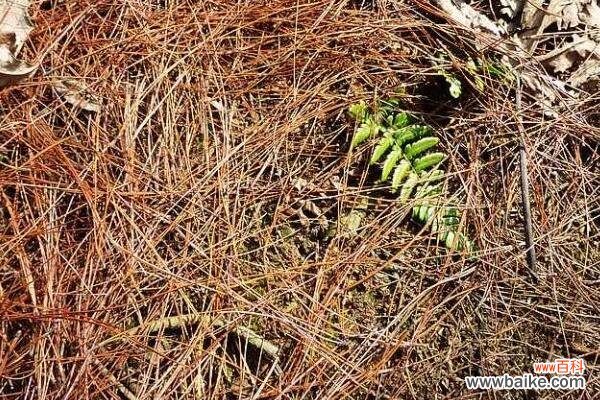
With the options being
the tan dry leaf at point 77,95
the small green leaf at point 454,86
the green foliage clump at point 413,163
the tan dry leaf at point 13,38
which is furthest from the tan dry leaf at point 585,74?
the tan dry leaf at point 13,38

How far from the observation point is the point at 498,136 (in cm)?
284

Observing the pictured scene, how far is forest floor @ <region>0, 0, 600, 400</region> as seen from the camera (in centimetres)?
246

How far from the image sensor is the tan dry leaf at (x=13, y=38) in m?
2.60

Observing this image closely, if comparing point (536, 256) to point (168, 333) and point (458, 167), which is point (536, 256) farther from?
point (168, 333)

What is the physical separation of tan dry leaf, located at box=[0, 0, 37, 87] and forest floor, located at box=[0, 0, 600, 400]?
60mm

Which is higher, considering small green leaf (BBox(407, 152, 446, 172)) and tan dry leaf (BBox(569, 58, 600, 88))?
tan dry leaf (BBox(569, 58, 600, 88))

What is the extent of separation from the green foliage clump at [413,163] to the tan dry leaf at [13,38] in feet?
4.10

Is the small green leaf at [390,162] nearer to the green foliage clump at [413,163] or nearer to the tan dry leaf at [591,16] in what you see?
the green foliage clump at [413,163]

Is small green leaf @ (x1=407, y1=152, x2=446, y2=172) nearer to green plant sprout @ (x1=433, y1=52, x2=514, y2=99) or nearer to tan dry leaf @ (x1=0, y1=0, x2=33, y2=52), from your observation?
green plant sprout @ (x1=433, y1=52, x2=514, y2=99)

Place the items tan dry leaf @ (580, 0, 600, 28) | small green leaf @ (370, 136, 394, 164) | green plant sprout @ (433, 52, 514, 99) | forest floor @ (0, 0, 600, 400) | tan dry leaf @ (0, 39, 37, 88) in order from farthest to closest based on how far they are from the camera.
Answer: tan dry leaf @ (580, 0, 600, 28) < green plant sprout @ (433, 52, 514, 99) < small green leaf @ (370, 136, 394, 164) < tan dry leaf @ (0, 39, 37, 88) < forest floor @ (0, 0, 600, 400)

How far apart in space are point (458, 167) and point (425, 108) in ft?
0.91

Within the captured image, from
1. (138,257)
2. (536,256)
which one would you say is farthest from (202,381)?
(536,256)

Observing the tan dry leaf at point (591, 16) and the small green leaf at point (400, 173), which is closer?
the small green leaf at point (400, 173)

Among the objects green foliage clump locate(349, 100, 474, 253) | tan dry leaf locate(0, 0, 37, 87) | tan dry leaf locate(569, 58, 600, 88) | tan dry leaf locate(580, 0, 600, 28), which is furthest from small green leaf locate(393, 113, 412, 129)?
tan dry leaf locate(0, 0, 37, 87)
